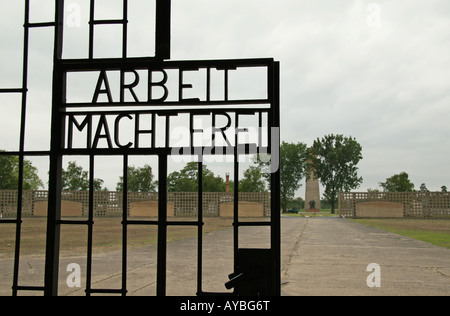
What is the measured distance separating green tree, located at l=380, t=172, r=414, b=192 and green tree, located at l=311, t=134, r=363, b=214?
651 centimetres

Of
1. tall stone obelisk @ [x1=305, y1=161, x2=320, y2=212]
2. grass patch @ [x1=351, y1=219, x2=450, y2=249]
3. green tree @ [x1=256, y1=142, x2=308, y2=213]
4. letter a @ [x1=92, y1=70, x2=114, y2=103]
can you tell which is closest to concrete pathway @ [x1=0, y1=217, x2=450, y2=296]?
letter a @ [x1=92, y1=70, x2=114, y2=103]

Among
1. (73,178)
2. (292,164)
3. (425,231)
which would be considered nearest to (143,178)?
(73,178)

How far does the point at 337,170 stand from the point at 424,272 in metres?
63.1

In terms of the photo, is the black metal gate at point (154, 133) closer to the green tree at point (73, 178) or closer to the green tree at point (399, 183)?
the green tree at point (73, 178)

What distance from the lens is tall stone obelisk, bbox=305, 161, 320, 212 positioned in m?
65.6

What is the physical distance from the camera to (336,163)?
2744 inches

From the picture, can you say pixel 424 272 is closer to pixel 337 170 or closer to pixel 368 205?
pixel 368 205

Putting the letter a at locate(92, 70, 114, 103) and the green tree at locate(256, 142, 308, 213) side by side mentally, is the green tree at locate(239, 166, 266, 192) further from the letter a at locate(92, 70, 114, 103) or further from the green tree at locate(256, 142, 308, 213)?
the letter a at locate(92, 70, 114, 103)

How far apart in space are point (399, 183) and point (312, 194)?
627 inches

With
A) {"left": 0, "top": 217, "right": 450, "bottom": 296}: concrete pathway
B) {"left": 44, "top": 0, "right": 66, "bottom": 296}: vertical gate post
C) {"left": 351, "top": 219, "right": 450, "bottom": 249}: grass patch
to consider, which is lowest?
{"left": 351, "top": 219, "right": 450, "bottom": 249}: grass patch

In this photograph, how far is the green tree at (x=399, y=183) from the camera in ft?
226
